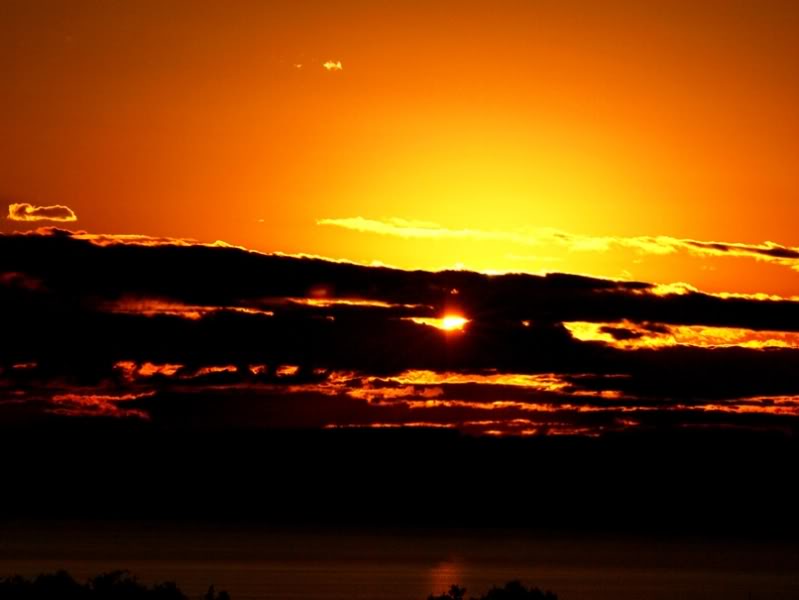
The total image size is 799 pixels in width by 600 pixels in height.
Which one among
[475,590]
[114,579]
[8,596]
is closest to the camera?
[8,596]

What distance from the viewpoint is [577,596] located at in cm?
19375

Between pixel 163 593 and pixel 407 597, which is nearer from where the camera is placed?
pixel 163 593

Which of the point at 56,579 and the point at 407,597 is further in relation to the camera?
the point at 407,597

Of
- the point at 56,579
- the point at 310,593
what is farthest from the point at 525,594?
the point at 310,593

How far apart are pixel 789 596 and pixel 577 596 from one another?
97.7 ft

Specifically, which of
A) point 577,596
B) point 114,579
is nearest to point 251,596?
point 577,596

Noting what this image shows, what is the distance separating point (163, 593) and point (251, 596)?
12270 centimetres

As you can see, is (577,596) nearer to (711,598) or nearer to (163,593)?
(711,598)

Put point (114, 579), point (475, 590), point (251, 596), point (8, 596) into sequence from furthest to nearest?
1. point (475, 590)
2. point (251, 596)
3. point (114, 579)
4. point (8, 596)

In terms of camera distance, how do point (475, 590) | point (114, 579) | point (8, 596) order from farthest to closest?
point (475, 590)
point (114, 579)
point (8, 596)

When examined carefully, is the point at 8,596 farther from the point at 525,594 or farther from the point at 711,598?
the point at 711,598

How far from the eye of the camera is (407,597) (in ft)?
623

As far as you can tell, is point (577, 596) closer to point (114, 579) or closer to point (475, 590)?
point (475, 590)

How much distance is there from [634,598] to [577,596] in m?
8.36
